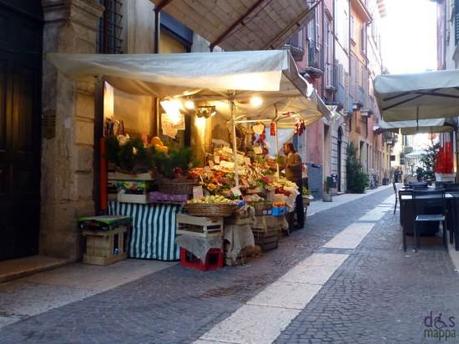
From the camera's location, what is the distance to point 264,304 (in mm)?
5082

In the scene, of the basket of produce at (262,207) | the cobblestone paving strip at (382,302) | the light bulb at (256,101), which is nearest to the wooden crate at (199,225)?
the basket of produce at (262,207)

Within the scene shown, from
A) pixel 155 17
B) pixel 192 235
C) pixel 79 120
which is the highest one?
pixel 155 17

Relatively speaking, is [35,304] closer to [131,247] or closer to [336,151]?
[131,247]

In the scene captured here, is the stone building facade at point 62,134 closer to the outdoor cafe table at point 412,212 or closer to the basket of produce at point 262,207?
the basket of produce at point 262,207

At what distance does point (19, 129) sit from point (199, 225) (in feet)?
8.45

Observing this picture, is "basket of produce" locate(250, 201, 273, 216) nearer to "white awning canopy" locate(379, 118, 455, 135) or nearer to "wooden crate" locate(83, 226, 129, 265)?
"wooden crate" locate(83, 226, 129, 265)

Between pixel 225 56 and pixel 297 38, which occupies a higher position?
pixel 297 38

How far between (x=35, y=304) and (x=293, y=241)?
524 centimetres

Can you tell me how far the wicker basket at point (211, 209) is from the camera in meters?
6.61

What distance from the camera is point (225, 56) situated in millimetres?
6375

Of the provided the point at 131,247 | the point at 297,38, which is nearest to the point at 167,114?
the point at 131,247

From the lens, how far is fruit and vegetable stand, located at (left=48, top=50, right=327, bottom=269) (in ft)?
21.1

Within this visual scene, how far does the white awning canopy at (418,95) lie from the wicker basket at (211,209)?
309cm

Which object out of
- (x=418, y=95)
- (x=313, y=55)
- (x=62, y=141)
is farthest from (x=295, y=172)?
(x=313, y=55)
